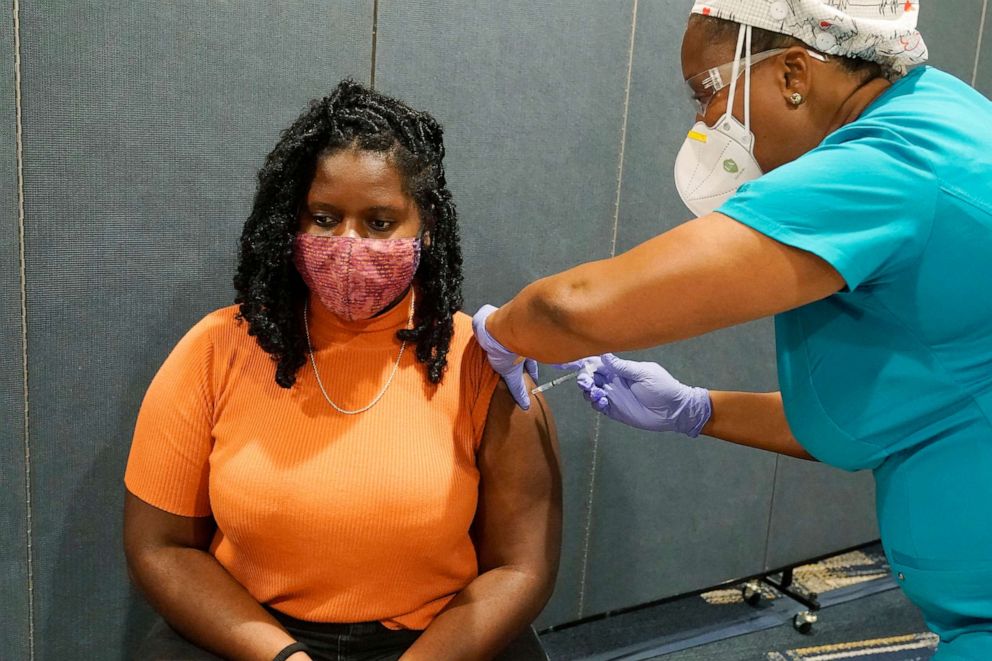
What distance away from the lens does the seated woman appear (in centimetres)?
142

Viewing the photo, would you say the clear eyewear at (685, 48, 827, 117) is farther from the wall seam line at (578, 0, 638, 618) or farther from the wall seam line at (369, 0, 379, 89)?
the wall seam line at (578, 0, 638, 618)

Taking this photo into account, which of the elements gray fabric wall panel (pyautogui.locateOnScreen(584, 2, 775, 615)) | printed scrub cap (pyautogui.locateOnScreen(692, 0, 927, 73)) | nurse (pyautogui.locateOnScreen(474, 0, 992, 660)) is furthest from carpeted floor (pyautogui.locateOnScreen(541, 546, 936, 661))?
printed scrub cap (pyautogui.locateOnScreen(692, 0, 927, 73))

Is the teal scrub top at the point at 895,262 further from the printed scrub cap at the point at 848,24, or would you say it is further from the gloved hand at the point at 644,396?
the gloved hand at the point at 644,396

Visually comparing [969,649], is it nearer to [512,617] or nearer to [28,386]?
[512,617]

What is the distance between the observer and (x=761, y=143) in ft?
3.70

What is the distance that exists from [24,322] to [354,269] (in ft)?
2.43

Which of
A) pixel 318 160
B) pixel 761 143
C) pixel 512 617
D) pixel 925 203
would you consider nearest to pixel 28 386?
pixel 318 160

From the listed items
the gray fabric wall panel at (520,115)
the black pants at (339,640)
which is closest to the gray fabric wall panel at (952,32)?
the gray fabric wall panel at (520,115)

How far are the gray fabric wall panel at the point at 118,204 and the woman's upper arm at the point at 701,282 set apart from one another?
1079 mm

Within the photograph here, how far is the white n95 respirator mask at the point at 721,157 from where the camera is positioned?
1.10 m

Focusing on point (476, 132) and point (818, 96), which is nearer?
point (818, 96)

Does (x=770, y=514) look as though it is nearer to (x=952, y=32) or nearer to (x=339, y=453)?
(x=952, y=32)

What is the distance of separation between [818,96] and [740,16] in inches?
5.6

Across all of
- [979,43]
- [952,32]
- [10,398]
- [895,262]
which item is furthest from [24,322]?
[979,43]
